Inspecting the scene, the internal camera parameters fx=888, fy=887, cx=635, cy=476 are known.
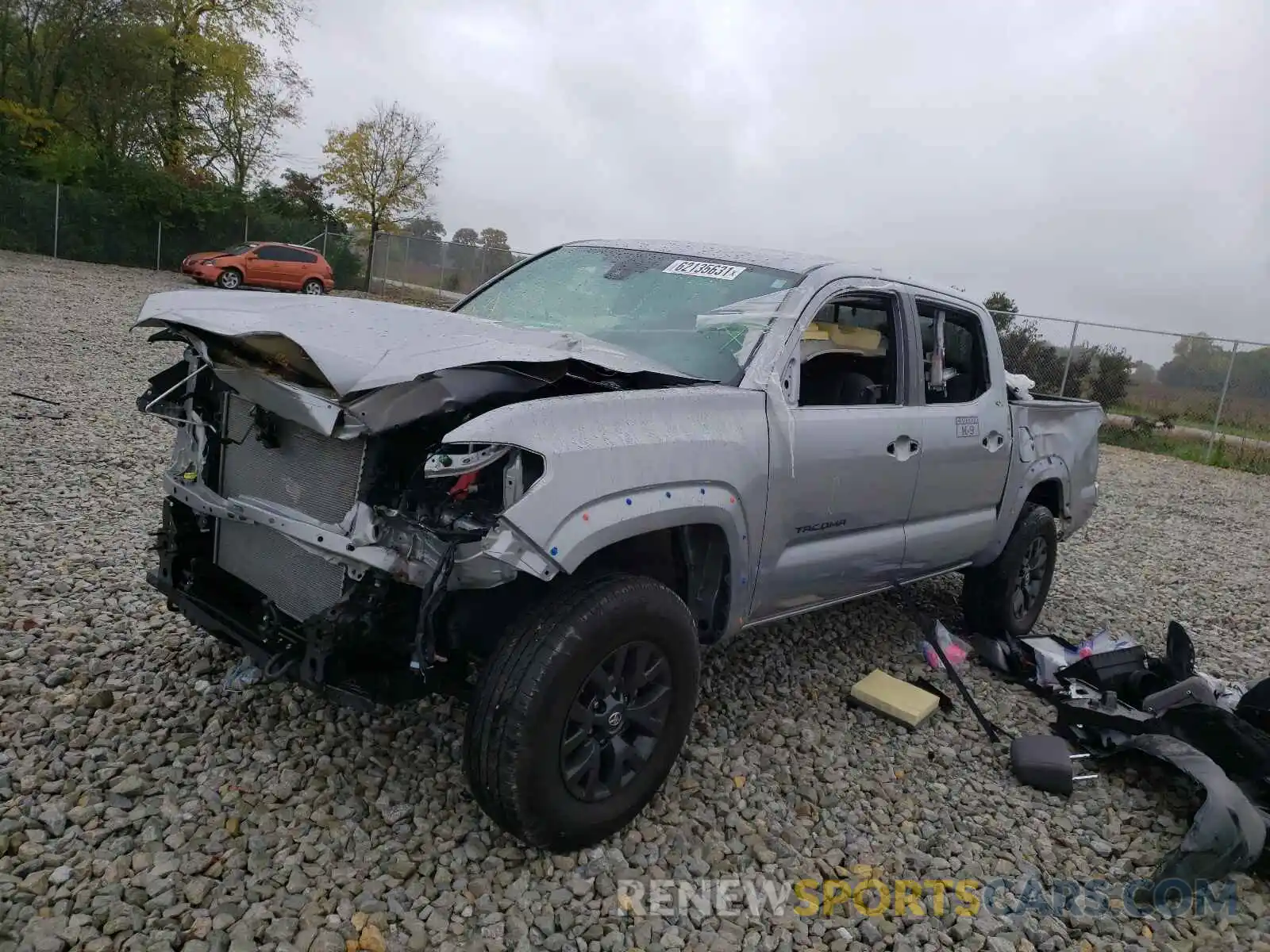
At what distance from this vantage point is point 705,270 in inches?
149

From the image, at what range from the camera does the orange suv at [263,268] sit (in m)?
22.5

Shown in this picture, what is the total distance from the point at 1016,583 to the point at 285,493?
387 cm

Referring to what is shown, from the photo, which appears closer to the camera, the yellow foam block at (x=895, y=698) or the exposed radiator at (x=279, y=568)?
the exposed radiator at (x=279, y=568)

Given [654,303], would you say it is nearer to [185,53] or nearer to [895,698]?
[895,698]

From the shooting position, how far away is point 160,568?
3.17 m

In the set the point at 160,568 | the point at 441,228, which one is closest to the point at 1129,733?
the point at 160,568

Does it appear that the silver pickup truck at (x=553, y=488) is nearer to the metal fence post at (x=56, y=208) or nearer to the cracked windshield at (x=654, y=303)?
the cracked windshield at (x=654, y=303)

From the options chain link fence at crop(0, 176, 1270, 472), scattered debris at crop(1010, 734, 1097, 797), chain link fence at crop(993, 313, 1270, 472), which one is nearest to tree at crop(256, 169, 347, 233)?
chain link fence at crop(0, 176, 1270, 472)

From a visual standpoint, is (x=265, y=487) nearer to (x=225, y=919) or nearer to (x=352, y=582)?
(x=352, y=582)

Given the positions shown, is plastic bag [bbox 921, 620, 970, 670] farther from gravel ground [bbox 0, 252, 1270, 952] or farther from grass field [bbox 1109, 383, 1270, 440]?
grass field [bbox 1109, 383, 1270, 440]

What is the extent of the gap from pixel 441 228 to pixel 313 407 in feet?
112

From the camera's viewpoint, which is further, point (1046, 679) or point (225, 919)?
point (1046, 679)

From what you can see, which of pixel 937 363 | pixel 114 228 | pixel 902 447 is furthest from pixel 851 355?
pixel 114 228

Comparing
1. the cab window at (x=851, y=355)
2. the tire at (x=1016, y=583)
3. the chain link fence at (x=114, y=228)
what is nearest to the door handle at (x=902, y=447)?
the cab window at (x=851, y=355)
